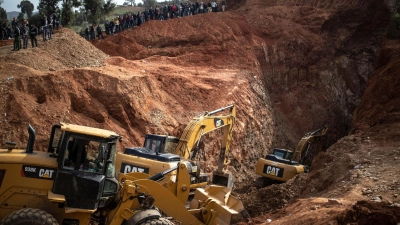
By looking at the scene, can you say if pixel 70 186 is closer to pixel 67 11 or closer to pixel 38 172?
pixel 38 172

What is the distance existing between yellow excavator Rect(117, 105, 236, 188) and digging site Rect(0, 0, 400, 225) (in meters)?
2.01

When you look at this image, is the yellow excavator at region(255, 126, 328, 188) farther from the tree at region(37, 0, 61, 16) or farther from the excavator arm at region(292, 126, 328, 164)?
the tree at region(37, 0, 61, 16)

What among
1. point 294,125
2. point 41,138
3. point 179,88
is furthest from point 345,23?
point 41,138

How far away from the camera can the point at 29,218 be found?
28.0 feet

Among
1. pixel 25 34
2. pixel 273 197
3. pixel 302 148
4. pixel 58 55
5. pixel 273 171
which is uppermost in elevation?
pixel 25 34

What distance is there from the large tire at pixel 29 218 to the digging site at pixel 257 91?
4880 mm

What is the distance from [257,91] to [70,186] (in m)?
20.5

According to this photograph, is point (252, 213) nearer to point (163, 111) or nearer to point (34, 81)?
point (163, 111)

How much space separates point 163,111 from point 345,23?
18.8 metres

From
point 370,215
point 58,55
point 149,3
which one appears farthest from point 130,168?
point 149,3

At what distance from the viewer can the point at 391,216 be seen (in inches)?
317

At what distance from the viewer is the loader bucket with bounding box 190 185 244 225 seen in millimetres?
11359

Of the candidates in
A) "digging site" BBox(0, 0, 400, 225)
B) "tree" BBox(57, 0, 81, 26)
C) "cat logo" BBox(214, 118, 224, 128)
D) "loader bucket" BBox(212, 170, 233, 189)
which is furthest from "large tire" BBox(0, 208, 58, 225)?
"tree" BBox(57, 0, 81, 26)

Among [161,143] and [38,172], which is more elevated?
[38,172]
